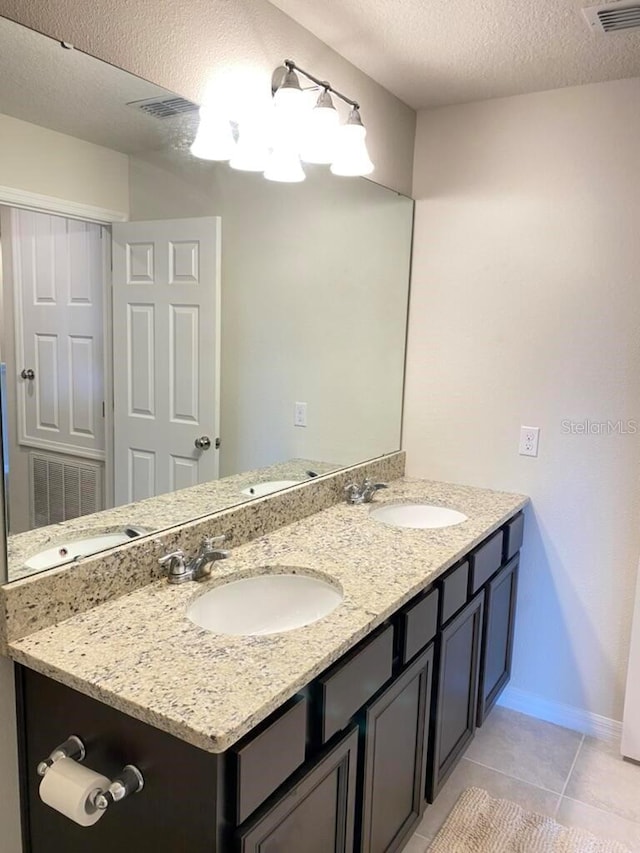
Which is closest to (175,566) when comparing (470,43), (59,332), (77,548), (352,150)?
(77,548)

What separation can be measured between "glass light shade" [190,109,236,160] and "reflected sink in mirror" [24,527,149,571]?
104 cm

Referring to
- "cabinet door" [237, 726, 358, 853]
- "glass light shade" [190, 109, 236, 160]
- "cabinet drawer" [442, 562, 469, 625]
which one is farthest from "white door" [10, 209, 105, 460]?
"cabinet drawer" [442, 562, 469, 625]

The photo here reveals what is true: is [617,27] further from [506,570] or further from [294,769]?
[294,769]

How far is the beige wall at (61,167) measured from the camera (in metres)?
1.27

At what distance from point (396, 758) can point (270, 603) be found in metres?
0.52

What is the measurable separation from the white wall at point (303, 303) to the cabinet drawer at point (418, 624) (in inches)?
27.9

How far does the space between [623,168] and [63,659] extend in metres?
2.32

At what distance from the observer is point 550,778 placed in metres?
2.24

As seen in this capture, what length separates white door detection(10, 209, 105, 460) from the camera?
135 cm

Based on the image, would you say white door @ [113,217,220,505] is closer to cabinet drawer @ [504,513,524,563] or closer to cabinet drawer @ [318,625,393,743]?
cabinet drawer @ [318,625,393,743]

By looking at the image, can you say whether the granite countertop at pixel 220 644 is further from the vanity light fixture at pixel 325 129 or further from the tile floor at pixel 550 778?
the vanity light fixture at pixel 325 129

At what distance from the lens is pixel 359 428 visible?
2.63 meters

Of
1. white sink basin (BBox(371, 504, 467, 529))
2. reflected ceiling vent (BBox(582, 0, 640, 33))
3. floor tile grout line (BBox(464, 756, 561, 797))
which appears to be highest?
reflected ceiling vent (BBox(582, 0, 640, 33))

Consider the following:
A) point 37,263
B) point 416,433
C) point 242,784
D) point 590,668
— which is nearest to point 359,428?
point 416,433
